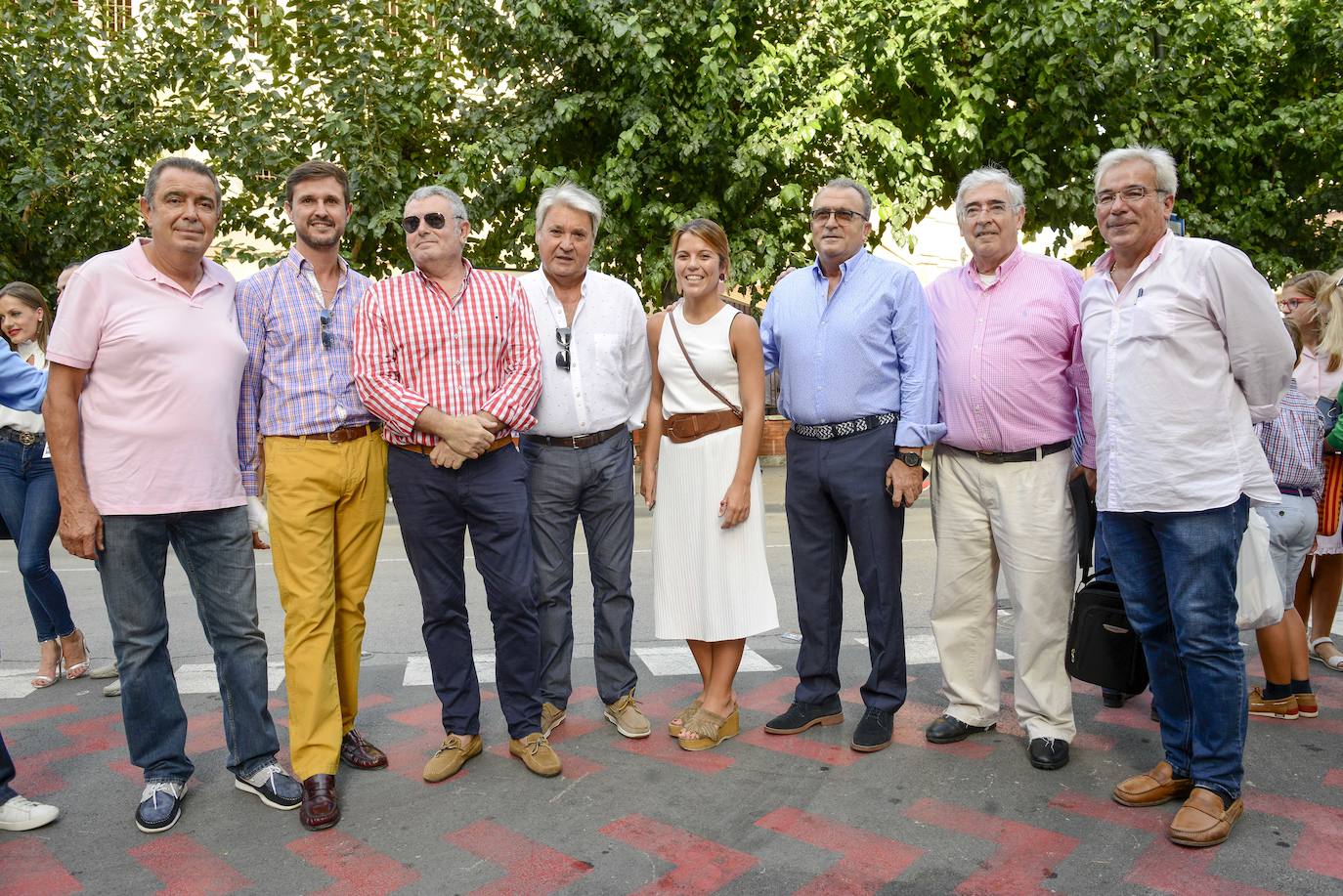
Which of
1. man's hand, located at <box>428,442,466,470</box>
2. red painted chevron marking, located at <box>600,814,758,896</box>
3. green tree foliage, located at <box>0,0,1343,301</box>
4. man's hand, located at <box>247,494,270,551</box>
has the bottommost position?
red painted chevron marking, located at <box>600,814,758,896</box>

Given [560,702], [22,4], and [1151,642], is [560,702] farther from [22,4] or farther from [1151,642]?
[22,4]

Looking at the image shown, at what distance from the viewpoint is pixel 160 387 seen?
12.1 ft

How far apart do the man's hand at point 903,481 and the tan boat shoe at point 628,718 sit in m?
1.37

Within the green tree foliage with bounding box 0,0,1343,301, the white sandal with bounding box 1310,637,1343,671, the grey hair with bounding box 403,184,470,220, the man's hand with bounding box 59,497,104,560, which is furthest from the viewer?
the green tree foliage with bounding box 0,0,1343,301

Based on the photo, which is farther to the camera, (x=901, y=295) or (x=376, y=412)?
(x=901, y=295)

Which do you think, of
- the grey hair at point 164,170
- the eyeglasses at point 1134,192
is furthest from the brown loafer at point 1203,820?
the grey hair at point 164,170

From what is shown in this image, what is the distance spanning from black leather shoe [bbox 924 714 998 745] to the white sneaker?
3188 millimetres

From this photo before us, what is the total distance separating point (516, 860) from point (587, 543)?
150 cm

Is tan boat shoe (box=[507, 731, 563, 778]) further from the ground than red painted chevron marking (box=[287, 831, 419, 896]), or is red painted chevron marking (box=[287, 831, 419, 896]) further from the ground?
tan boat shoe (box=[507, 731, 563, 778])

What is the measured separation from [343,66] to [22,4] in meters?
4.11

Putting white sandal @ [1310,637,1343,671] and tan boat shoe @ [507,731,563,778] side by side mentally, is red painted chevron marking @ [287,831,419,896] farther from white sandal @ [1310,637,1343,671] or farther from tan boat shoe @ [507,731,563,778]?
white sandal @ [1310,637,1343,671]

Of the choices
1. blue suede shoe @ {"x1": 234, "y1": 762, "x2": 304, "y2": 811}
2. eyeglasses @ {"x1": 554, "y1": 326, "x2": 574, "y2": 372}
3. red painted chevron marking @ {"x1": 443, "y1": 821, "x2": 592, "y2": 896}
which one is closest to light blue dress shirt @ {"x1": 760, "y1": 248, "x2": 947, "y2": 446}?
eyeglasses @ {"x1": 554, "y1": 326, "x2": 574, "y2": 372}

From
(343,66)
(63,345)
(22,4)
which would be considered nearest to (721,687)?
(63,345)

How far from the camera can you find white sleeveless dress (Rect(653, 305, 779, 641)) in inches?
176
